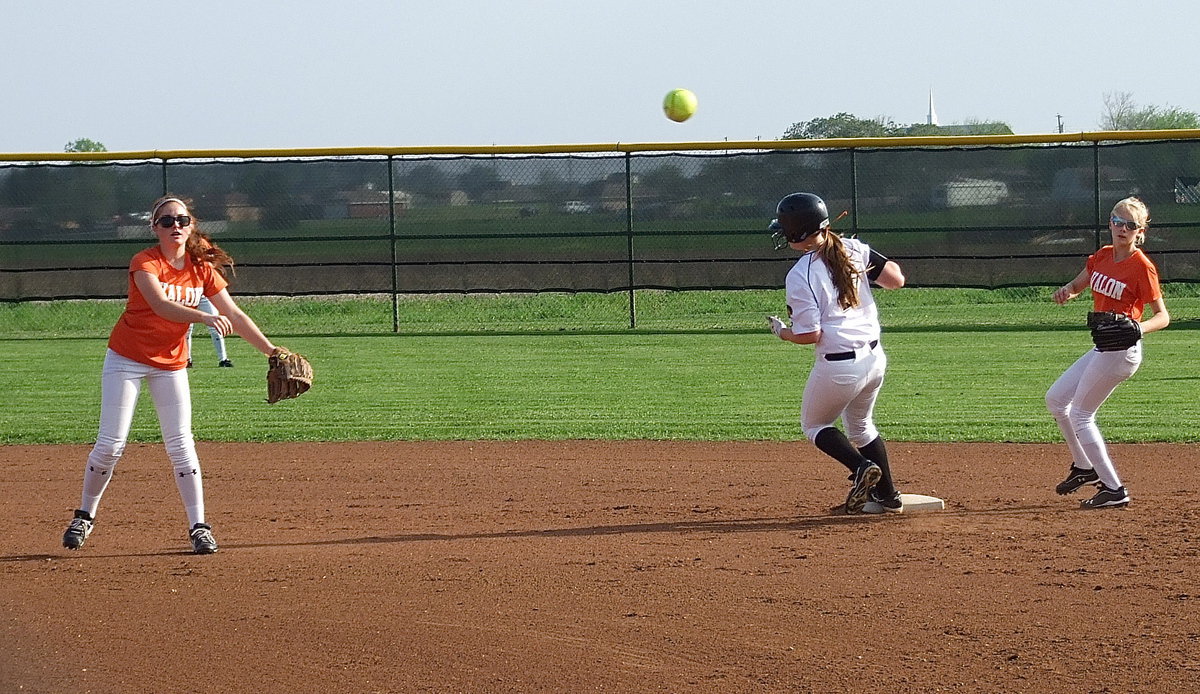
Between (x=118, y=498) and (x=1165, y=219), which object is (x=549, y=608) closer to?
(x=118, y=498)

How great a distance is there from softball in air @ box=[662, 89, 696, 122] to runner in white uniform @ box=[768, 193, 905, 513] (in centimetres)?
1378

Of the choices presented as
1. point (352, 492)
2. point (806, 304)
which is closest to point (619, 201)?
point (352, 492)

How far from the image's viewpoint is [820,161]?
61.0 feet

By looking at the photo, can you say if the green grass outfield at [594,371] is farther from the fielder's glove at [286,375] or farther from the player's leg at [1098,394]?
the fielder's glove at [286,375]

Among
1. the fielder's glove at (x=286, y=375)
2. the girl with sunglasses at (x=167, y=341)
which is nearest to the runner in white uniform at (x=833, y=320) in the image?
the fielder's glove at (x=286, y=375)

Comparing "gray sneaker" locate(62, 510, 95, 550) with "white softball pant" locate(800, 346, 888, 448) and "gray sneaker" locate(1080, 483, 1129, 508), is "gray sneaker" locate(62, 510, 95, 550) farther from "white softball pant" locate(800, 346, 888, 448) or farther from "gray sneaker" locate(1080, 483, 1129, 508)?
"gray sneaker" locate(1080, 483, 1129, 508)

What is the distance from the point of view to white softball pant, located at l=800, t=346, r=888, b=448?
20.1 feet

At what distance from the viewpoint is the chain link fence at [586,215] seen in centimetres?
1828

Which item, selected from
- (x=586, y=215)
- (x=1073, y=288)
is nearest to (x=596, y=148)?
(x=586, y=215)

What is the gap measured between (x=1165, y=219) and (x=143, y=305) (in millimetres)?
15694

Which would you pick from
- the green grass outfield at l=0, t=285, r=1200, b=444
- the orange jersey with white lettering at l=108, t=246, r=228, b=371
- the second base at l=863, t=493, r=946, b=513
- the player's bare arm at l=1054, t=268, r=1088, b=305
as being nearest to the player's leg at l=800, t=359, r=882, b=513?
the second base at l=863, t=493, r=946, b=513

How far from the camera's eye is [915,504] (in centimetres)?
678

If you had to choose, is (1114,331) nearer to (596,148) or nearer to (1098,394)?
(1098,394)

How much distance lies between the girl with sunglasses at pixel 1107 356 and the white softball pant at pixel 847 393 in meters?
0.99
